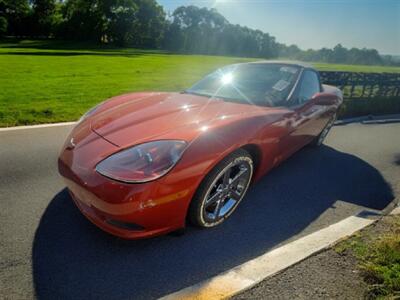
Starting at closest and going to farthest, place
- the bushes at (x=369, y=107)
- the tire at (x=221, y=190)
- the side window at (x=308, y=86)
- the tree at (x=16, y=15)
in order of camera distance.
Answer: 1. the tire at (x=221, y=190)
2. the side window at (x=308, y=86)
3. the bushes at (x=369, y=107)
4. the tree at (x=16, y=15)

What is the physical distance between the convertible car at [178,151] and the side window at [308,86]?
2.8 inches

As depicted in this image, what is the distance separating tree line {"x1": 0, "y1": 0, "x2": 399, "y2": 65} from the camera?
60062mm

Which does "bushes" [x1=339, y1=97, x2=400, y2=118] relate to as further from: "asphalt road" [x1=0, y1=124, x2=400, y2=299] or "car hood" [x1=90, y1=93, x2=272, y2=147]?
"car hood" [x1=90, y1=93, x2=272, y2=147]

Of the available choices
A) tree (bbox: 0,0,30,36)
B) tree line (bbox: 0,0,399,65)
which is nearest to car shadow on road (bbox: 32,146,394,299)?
tree line (bbox: 0,0,399,65)

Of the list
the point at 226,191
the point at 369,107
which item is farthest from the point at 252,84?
the point at 369,107

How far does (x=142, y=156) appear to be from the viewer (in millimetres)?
2418

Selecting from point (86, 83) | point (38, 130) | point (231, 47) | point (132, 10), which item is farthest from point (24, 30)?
point (38, 130)

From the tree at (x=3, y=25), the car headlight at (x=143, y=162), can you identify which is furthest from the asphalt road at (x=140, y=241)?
the tree at (x=3, y=25)

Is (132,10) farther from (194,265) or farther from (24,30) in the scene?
(194,265)

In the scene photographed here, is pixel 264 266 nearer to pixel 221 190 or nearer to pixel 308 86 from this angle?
pixel 221 190

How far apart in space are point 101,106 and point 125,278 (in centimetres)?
201

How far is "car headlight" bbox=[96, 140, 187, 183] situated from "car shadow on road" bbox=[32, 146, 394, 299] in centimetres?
65

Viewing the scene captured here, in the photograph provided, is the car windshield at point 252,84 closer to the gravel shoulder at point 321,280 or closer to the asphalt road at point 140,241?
the asphalt road at point 140,241

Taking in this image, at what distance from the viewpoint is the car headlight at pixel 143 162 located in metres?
2.31
